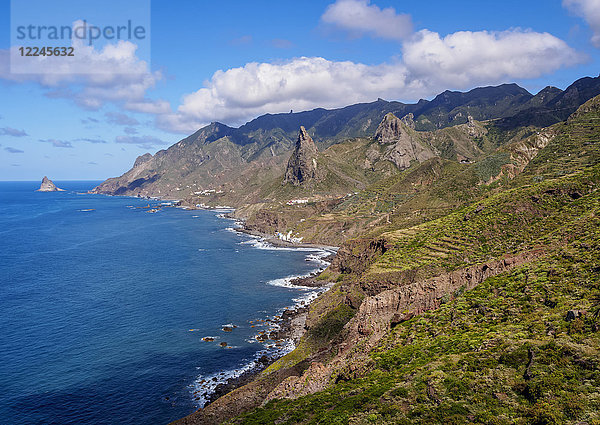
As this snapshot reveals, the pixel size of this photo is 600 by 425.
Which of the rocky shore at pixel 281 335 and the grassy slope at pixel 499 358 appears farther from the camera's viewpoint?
the rocky shore at pixel 281 335

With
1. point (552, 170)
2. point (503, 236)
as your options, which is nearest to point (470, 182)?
point (552, 170)

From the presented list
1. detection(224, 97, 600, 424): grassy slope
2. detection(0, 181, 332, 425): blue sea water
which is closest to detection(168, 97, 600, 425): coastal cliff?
detection(224, 97, 600, 424): grassy slope

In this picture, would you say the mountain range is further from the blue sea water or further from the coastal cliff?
the blue sea water

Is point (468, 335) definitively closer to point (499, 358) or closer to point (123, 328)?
point (499, 358)

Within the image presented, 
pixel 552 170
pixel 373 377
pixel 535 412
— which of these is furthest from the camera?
pixel 552 170

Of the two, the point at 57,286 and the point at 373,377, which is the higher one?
the point at 373,377

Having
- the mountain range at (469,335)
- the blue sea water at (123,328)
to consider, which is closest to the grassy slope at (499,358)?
the mountain range at (469,335)

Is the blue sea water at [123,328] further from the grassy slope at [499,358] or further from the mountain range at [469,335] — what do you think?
the grassy slope at [499,358]

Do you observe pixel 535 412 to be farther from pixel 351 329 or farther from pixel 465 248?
pixel 465 248
